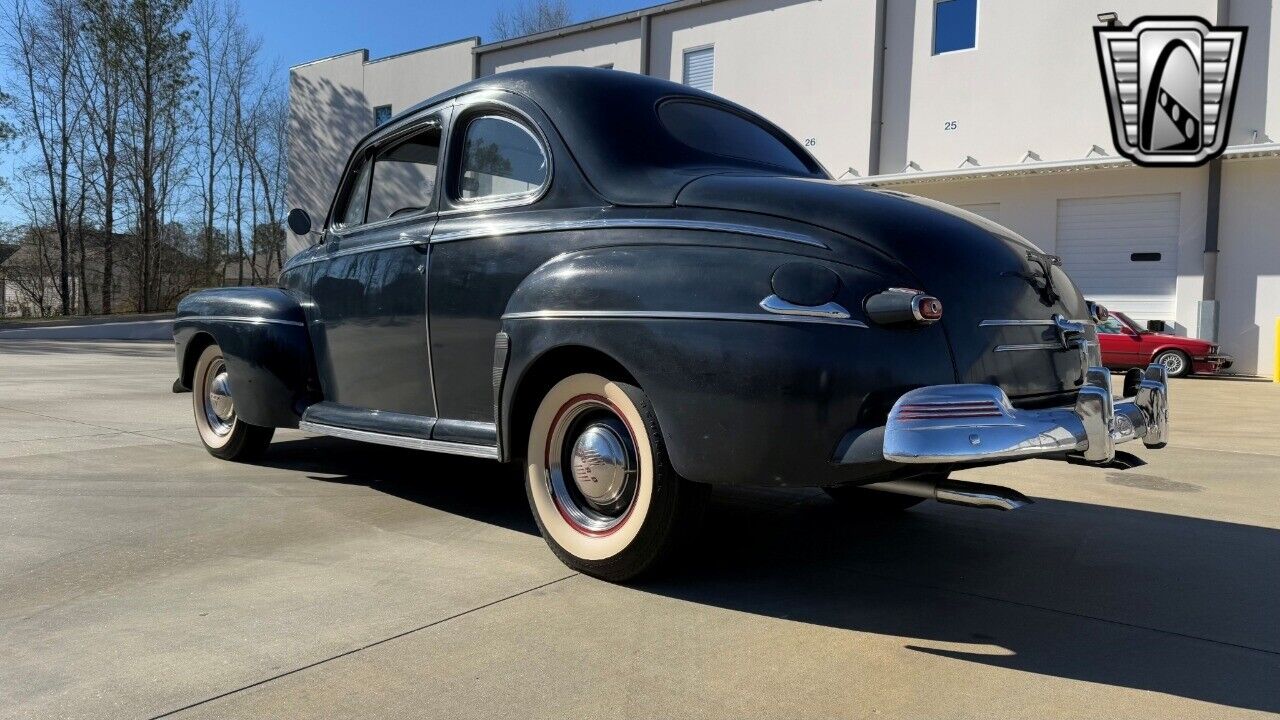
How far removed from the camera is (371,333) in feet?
14.0

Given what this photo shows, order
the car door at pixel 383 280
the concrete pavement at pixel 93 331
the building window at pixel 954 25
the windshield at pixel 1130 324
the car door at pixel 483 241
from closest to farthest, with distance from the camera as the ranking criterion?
the car door at pixel 483 241 < the car door at pixel 383 280 < the windshield at pixel 1130 324 < the building window at pixel 954 25 < the concrete pavement at pixel 93 331

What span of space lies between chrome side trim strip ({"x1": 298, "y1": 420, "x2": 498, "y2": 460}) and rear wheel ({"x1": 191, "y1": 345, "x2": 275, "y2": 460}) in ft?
2.97

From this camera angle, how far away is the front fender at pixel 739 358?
2.64 meters

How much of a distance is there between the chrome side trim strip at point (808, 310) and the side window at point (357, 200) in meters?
2.89

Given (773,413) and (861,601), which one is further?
(861,601)

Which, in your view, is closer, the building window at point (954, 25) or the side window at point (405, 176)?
the side window at point (405, 176)

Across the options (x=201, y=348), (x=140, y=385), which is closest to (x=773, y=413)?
(x=201, y=348)

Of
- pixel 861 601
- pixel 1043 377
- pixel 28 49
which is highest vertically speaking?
pixel 28 49

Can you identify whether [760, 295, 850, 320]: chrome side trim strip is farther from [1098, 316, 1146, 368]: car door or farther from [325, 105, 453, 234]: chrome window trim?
[1098, 316, 1146, 368]: car door

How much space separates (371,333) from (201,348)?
2.01 metres

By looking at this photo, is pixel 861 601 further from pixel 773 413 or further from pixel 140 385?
pixel 140 385

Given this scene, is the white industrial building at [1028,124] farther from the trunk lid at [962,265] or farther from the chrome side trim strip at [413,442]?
the chrome side trim strip at [413,442]

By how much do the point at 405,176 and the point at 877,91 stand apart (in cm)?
1681

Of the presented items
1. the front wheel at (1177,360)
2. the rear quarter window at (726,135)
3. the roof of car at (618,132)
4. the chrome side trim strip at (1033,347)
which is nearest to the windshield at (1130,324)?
the front wheel at (1177,360)
